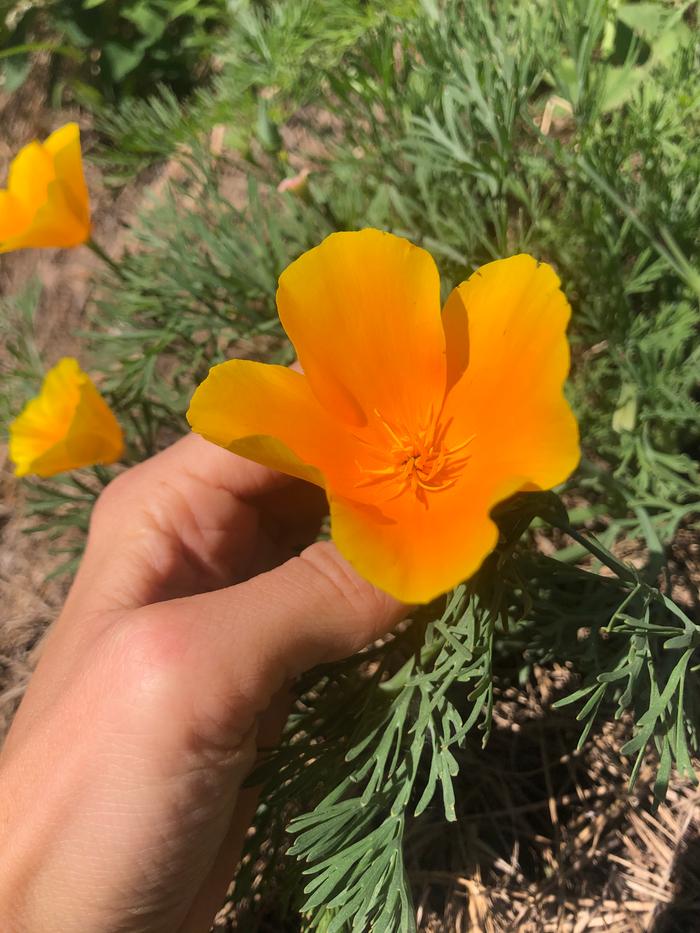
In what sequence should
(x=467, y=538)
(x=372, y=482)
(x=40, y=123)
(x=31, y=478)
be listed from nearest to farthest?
1. (x=467, y=538)
2. (x=372, y=482)
3. (x=31, y=478)
4. (x=40, y=123)

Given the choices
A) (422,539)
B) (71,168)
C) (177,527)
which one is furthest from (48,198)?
(422,539)

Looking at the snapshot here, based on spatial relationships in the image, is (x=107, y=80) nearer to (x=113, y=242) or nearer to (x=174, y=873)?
(x=113, y=242)

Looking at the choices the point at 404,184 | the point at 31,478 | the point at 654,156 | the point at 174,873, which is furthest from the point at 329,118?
the point at 174,873

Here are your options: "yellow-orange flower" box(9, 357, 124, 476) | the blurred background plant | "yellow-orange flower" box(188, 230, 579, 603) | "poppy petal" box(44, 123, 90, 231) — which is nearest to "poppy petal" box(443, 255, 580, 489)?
"yellow-orange flower" box(188, 230, 579, 603)

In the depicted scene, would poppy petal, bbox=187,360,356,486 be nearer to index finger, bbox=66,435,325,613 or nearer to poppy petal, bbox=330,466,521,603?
poppy petal, bbox=330,466,521,603

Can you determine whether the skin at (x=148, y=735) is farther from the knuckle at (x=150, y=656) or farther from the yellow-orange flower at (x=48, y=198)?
the yellow-orange flower at (x=48, y=198)

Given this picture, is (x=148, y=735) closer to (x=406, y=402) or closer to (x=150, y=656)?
(x=150, y=656)

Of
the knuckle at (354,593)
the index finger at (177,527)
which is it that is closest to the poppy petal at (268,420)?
the knuckle at (354,593)
